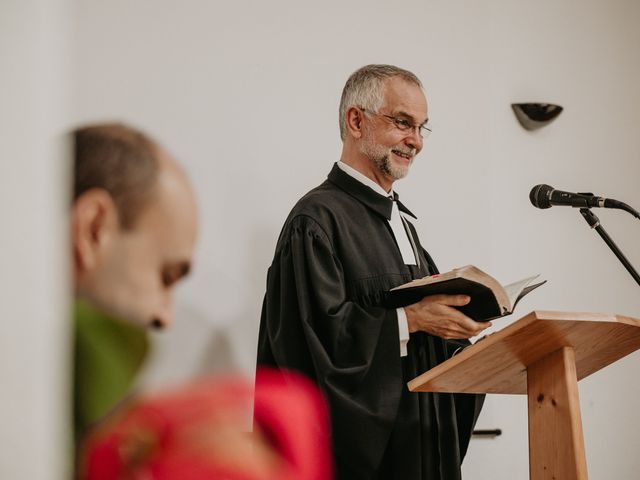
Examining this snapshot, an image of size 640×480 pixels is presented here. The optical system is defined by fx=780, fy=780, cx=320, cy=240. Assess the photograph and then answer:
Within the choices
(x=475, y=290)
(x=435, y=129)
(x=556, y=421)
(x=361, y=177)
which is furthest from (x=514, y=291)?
(x=435, y=129)

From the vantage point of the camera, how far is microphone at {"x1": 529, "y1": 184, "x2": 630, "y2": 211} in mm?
2330

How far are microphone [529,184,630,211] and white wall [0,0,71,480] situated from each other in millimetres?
2106

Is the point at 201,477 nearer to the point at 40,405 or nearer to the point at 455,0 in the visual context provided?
the point at 40,405

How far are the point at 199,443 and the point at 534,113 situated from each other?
3.39m

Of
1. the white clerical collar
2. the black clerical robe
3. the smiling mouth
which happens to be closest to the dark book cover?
the black clerical robe

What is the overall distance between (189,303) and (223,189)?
0.41 meters

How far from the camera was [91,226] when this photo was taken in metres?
0.48

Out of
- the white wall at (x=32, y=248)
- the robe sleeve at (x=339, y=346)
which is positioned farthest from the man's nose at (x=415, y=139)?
the white wall at (x=32, y=248)

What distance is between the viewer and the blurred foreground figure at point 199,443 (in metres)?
0.45

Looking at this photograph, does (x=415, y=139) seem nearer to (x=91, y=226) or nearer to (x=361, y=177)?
(x=361, y=177)

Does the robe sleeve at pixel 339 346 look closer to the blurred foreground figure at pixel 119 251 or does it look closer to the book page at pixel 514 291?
the book page at pixel 514 291

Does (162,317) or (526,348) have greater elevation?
(162,317)

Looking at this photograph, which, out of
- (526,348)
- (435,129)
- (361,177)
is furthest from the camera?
(435,129)

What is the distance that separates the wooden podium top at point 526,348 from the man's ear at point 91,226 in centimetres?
127
